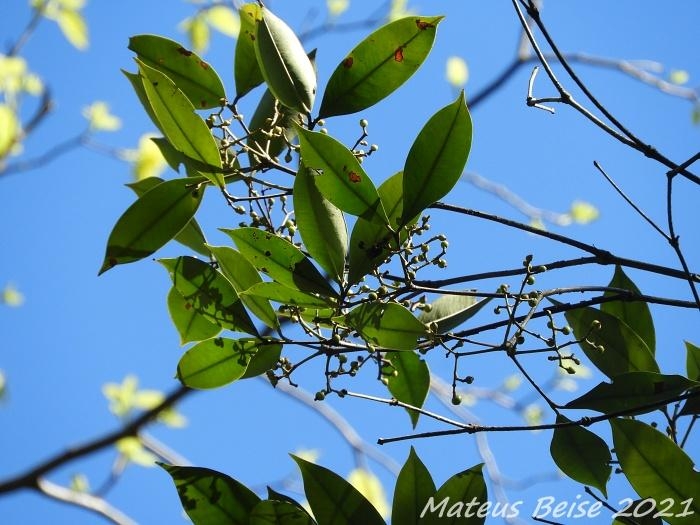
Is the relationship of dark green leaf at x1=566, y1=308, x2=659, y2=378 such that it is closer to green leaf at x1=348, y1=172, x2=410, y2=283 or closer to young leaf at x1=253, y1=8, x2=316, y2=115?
green leaf at x1=348, y1=172, x2=410, y2=283

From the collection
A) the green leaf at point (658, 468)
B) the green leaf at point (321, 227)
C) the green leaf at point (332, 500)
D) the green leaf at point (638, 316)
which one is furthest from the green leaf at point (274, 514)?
the green leaf at point (638, 316)

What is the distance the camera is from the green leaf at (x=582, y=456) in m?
0.95

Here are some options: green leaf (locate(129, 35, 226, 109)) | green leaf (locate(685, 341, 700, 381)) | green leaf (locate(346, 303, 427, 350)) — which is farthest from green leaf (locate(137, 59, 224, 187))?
green leaf (locate(685, 341, 700, 381))

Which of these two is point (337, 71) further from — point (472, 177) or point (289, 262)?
point (472, 177)

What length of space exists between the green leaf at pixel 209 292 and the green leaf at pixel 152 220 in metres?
0.06

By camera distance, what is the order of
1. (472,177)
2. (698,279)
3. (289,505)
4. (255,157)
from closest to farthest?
(698,279)
(289,505)
(255,157)
(472,177)

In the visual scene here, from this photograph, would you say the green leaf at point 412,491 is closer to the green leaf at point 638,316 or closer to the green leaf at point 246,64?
the green leaf at point 638,316

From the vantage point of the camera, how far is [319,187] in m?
0.85

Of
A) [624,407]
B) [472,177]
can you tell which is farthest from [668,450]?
[472,177]

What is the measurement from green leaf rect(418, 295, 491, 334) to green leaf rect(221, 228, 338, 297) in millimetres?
170

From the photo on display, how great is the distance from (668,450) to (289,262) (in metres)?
0.50

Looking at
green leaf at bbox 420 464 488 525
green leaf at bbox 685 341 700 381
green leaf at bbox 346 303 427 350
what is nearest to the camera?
green leaf at bbox 346 303 427 350

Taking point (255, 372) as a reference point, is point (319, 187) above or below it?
above

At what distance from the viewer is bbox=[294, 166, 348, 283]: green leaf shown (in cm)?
87
